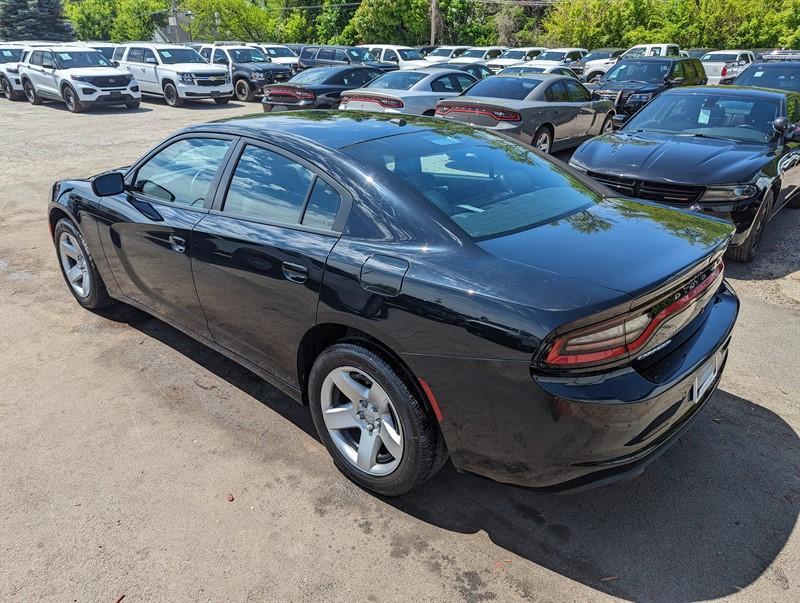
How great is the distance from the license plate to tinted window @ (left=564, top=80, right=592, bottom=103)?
9372 millimetres

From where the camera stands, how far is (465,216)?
273 cm

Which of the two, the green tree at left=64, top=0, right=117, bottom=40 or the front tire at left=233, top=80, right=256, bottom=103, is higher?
the green tree at left=64, top=0, right=117, bottom=40

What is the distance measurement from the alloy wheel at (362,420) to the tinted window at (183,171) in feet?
4.70

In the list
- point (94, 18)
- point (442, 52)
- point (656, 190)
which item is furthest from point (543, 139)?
point (94, 18)

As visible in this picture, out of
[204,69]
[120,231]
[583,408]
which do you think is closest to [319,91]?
[204,69]

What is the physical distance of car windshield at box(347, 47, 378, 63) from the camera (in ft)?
76.0

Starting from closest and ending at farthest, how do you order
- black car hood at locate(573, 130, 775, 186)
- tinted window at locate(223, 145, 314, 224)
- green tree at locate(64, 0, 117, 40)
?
tinted window at locate(223, 145, 314, 224)
black car hood at locate(573, 130, 775, 186)
green tree at locate(64, 0, 117, 40)

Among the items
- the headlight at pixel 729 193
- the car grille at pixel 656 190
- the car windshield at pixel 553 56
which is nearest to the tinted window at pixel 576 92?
the car grille at pixel 656 190

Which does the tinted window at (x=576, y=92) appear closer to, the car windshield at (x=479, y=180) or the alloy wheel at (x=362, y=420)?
the car windshield at (x=479, y=180)

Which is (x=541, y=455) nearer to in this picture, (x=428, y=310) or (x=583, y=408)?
(x=583, y=408)

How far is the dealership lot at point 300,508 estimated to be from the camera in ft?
7.94

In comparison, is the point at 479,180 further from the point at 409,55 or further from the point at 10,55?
the point at 409,55

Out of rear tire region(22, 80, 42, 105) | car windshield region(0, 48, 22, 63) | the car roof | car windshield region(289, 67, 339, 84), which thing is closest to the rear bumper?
the car roof

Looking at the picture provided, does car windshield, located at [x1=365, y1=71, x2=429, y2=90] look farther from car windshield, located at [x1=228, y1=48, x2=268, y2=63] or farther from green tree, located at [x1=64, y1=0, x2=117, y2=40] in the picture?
green tree, located at [x1=64, y1=0, x2=117, y2=40]
